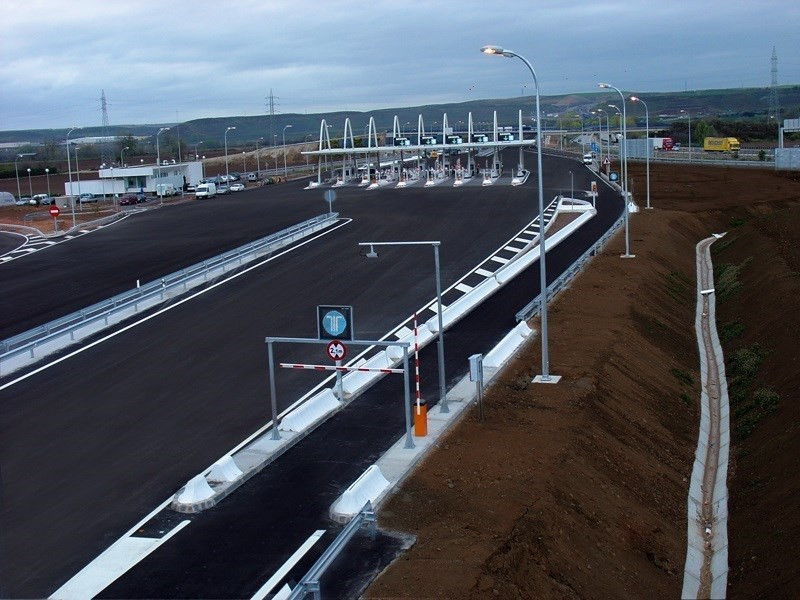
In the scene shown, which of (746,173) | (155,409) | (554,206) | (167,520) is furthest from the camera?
(746,173)

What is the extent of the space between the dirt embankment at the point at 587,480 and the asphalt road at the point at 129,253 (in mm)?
17080

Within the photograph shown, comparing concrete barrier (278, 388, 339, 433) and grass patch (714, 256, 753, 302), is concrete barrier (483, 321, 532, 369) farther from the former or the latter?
grass patch (714, 256, 753, 302)

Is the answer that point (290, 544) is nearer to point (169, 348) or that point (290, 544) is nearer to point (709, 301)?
point (169, 348)

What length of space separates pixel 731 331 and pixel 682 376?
23.7 feet

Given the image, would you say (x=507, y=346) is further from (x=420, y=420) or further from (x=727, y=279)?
(x=727, y=279)

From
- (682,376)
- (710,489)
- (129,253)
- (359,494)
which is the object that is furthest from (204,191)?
(359,494)

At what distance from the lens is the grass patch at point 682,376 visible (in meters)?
29.6

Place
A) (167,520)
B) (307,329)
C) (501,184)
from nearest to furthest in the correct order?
(167,520)
(307,329)
(501,184)

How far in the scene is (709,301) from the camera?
142 feet

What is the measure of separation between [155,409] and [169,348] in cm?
559

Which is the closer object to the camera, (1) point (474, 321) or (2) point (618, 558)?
(2) point (618, 558)

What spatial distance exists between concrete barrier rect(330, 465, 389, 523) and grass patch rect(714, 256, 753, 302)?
96.8ft

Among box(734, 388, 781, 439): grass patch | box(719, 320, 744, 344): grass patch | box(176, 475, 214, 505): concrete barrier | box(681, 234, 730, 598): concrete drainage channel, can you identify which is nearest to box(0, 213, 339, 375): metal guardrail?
box(176, 475, 214, 505): concrete barrier

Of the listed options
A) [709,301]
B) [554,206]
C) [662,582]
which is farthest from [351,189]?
[662,582]
